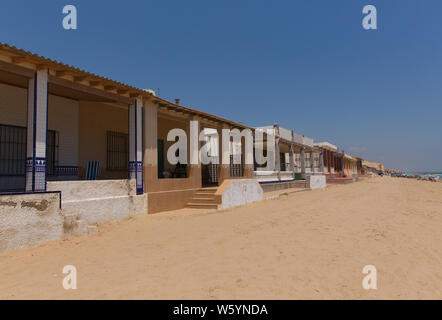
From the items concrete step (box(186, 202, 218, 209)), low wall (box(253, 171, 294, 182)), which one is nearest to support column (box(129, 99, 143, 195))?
concrete step (box(186, 202, 218, 209))

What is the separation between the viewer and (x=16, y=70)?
19.7ft

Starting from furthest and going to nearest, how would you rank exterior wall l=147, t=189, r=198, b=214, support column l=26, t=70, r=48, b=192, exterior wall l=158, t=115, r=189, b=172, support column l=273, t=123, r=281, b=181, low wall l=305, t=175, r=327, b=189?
low wall l=305, t=175, r=327, b=189
support column l=273, t=123, r=281, b=181
exterior wall l=158, t=115, r=189, b=172
exterior wall l=147, t=189, r=198, b=214
support column l=26, t=70, r=48, b=192

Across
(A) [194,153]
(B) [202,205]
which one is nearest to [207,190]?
(B) [202,205]

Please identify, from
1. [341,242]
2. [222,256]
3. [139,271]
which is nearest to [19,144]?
[139,271]

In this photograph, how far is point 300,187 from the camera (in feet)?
72.9

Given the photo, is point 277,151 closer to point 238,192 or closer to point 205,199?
point 238,192

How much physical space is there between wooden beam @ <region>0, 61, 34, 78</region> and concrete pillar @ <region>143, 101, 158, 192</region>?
3529 mm

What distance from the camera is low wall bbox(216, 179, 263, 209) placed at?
11227mm

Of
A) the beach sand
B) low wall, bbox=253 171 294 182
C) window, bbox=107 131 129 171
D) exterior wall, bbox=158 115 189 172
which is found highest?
exterior wall, bbox=158 115 189 172

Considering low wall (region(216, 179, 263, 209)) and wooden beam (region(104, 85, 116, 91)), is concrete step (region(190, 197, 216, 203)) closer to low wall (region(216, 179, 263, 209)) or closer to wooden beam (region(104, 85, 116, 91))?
low wall (region(216, 179, 263, 209))

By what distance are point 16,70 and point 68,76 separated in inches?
49.2
